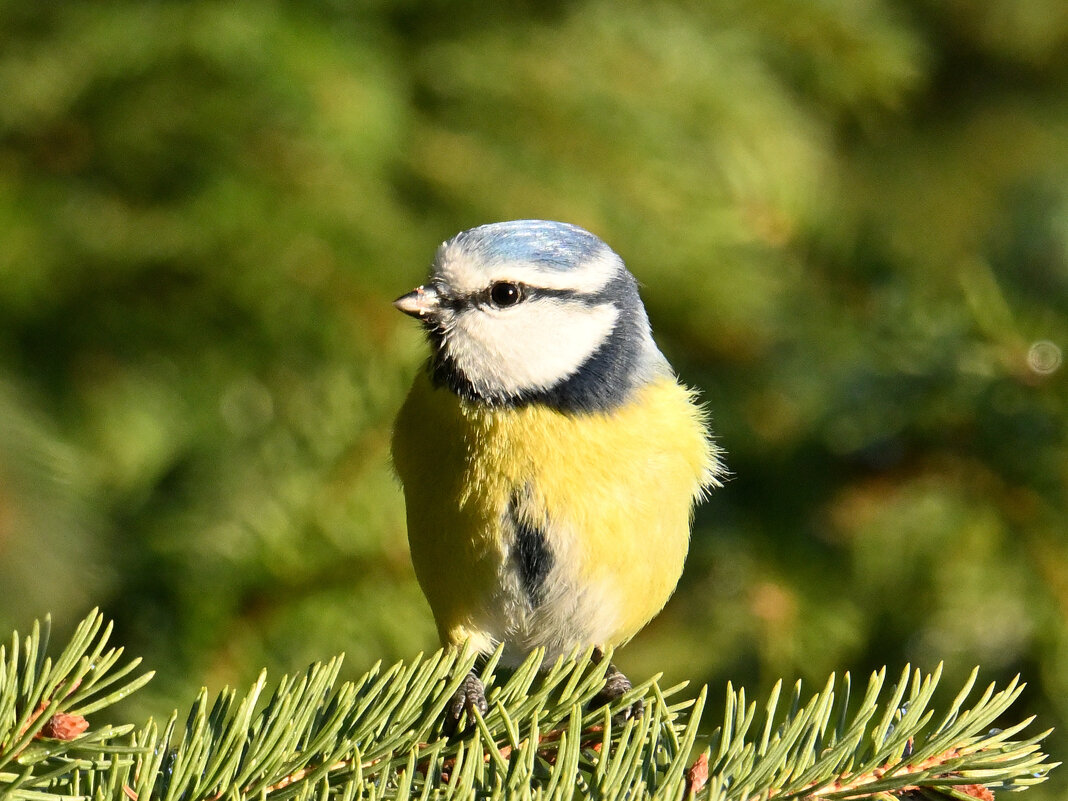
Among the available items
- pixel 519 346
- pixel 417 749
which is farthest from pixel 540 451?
pixel 417 749

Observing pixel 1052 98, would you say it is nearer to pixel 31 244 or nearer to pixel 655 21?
pixel 655 21

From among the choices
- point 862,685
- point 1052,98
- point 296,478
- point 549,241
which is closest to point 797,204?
point 549,241

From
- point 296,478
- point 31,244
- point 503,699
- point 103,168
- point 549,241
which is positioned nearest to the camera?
point 503,699

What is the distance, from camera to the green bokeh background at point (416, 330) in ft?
7.93

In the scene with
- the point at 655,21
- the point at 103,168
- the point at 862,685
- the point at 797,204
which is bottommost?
the point at 862,685

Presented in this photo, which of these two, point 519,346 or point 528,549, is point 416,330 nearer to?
point 519,346

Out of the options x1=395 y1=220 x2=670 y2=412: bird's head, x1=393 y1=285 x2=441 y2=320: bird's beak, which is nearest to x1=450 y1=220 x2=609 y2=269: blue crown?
x1=395 y1=220 x2=670 y2=412: bird's head

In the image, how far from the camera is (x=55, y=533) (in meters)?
2.46

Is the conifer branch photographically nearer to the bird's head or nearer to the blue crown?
the bird's head

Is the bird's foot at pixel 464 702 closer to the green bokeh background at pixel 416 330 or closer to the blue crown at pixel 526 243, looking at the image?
the green bokeh background at pixel 416 330

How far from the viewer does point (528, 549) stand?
83.1 inches

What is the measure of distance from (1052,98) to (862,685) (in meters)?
3.18

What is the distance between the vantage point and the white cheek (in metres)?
2.23

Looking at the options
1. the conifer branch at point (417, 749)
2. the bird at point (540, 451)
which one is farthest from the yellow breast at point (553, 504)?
the conifer branch at point (417, 749)
